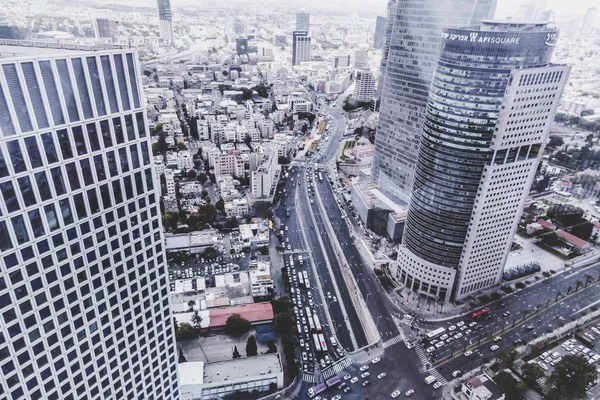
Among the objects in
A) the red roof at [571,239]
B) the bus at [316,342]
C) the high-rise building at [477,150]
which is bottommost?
the bus at [316,342]

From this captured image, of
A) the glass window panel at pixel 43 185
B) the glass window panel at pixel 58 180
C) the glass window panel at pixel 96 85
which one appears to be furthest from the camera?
the glass window panel at pixel 58 180

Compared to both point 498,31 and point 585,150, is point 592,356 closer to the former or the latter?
point 498,31

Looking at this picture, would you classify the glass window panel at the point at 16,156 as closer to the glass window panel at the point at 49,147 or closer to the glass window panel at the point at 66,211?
the glass window panel at the point at 49,147

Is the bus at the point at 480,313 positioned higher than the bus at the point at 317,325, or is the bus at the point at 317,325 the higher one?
the bus at the point at 480,313

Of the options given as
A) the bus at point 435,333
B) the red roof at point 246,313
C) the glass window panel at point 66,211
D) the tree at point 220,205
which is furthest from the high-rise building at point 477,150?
the glass window panel at point 66,211

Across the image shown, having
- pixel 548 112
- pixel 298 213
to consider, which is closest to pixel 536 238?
pixel 548 112

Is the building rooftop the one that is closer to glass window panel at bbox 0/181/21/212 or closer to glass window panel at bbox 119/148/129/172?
glass window panel at bbox 119/148/129/172

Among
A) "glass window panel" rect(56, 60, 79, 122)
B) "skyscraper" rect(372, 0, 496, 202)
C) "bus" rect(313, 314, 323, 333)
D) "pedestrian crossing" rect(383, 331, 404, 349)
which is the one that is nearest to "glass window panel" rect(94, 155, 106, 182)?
"glass window panel" rect(56, 60, 79, 122)

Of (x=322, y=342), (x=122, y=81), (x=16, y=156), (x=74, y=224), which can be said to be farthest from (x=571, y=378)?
(x=16, y=156)
